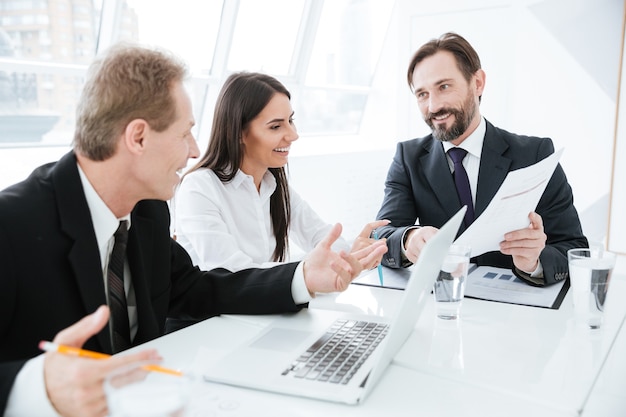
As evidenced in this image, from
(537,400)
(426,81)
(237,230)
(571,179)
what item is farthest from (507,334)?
(571,179)

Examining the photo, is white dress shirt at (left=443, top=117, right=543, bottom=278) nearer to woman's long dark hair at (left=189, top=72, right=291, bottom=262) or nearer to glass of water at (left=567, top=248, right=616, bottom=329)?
woman's long dark hair at (left=189, top=72, right=291, bottom=262)

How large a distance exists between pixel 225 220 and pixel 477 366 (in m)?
1.23

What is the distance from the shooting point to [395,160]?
2410mm

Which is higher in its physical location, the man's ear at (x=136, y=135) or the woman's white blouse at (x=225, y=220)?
the man's ear at (x=136, y=135)

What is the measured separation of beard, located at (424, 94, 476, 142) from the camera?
2291 mm

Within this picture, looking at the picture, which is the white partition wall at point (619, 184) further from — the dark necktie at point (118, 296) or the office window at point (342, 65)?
the dark necktie at point (118, 296)

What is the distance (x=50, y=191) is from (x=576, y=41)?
4686 millimetres

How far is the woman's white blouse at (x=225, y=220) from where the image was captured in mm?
1892

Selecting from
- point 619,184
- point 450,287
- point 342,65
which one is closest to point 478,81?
point 450,287

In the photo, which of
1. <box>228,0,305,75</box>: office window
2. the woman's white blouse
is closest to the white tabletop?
the woman's white blouse

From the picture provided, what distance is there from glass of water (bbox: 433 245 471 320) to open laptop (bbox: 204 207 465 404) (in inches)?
5.8

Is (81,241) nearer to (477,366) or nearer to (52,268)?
(52,268)

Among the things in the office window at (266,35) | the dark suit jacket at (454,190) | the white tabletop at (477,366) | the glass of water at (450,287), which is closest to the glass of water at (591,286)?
the white tabletop at (477,366)

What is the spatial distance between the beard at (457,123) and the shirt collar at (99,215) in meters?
1.46
